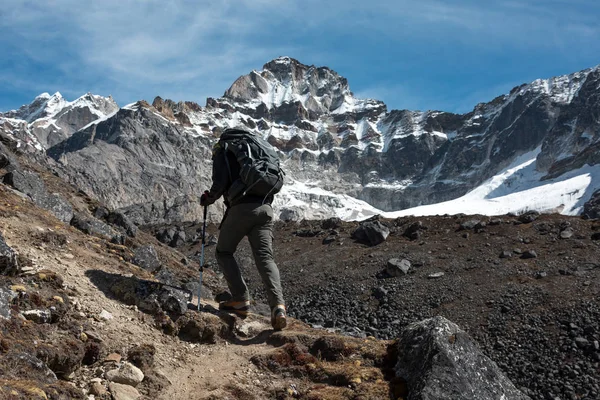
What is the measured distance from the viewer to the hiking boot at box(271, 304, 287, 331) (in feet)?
24.4

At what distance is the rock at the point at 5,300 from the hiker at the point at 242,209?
301 cm

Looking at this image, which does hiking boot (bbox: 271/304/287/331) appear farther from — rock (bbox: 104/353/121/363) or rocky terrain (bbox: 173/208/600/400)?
rocky terrain (bbox: 173/208/600/400)

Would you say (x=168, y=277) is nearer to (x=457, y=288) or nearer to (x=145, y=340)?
(x=145, y=340)

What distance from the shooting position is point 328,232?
25.0 metres

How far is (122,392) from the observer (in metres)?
4.98

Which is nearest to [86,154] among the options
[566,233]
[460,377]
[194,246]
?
[194,246]

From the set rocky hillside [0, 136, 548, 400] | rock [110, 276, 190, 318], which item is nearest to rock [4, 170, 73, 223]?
rocky hillside [0, 136, 548, 400]

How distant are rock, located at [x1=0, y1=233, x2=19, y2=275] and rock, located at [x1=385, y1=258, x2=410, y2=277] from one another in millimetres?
13115

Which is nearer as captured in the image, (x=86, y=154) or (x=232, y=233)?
(x=232, y=233)

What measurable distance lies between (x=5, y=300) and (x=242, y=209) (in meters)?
3.28

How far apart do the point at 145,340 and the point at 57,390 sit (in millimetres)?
1935

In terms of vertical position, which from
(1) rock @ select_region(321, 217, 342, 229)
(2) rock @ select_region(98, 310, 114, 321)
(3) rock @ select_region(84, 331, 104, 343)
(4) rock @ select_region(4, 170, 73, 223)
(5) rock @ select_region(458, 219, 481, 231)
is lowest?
(5) rock @ select_region(458, 219, 481, 231)

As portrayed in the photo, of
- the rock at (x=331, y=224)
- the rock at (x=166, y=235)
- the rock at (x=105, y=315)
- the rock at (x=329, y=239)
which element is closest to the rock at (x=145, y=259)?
the rock at (x=105, y=315)

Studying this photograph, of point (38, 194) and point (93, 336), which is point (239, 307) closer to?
point (93, 336)
